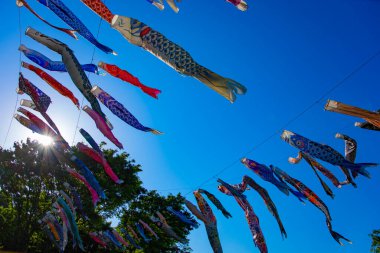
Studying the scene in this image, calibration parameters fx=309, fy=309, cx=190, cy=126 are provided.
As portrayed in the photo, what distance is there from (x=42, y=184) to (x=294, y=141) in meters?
15.8

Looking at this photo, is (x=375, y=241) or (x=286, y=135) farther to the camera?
(x=375, y=241)

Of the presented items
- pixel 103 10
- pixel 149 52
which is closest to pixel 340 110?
pixel 149 52

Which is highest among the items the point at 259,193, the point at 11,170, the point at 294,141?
the point at 11,170

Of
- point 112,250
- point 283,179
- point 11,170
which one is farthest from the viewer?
point 112,250

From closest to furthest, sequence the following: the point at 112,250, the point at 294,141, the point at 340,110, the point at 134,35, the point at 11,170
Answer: the point at 134,35 → the point at 340,110 → the point at 294,141 → the point at 11,170 → the point at 112,250

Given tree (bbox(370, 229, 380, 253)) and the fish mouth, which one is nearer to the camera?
the fish mouth

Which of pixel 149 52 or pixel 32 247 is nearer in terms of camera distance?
pixel 149 52

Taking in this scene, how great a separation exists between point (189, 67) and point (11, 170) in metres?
16.3

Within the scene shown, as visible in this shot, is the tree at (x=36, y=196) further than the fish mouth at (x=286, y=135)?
Yes

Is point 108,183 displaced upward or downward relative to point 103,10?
upward

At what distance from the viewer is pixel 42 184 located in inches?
724

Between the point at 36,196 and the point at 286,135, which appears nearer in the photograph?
the point at 286,135

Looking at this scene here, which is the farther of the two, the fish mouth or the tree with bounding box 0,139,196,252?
the tree with bounding box 0,139,196,252

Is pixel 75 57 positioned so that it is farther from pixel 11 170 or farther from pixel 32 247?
pixel 32 247
